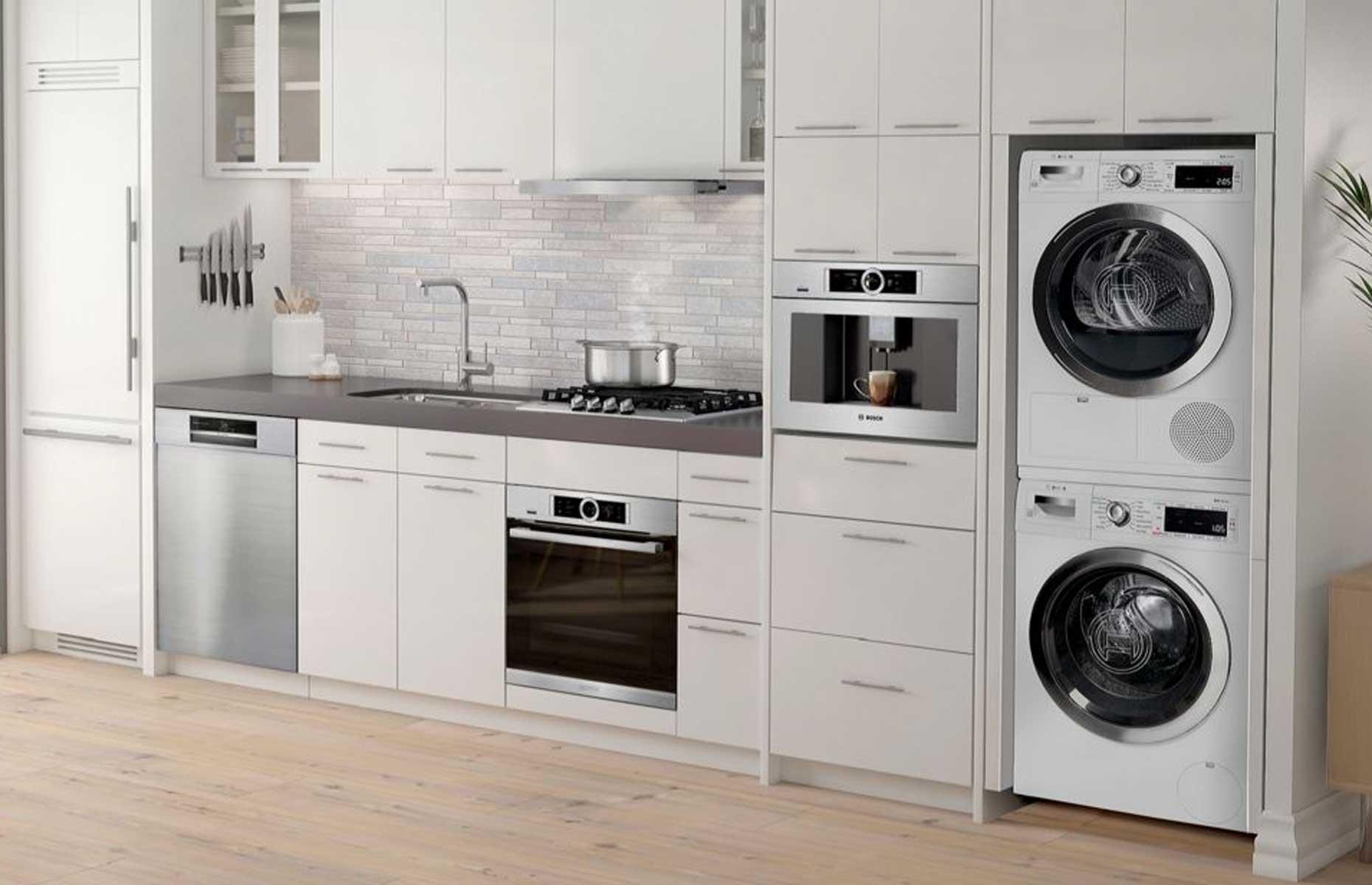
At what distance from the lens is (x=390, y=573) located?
6.02 m

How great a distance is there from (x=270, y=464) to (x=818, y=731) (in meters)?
2.13

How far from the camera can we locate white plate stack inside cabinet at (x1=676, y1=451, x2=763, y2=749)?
17.5ft

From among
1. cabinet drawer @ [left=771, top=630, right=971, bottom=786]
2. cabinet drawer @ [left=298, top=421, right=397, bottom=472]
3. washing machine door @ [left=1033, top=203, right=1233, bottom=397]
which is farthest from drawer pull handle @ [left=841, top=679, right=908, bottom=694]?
cabinet drawer @ [left=298, top=421, right=397, bottom=472]

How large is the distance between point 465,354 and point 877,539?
2030mm

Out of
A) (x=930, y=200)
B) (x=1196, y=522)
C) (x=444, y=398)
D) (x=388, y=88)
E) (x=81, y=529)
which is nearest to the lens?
(x=1196, y=522)

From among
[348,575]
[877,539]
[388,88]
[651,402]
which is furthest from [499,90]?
[877,539]

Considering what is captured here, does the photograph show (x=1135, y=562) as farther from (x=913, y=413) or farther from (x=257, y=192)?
(x=257, y=192)

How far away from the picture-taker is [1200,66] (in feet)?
14.7

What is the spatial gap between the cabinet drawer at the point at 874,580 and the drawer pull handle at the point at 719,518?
13 centimetres

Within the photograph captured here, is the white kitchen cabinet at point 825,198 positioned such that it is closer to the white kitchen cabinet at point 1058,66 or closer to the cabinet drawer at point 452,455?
the white kitchen cabinet at point 1058,66

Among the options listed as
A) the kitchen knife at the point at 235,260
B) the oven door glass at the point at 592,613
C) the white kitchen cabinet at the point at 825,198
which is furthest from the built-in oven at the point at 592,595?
the kitchen knife at the point at 235,260

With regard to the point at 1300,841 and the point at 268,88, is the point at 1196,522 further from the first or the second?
the point at 268,88

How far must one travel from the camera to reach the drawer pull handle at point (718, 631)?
17.6 ft

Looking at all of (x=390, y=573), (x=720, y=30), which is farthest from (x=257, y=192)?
(x=720, y=30)
